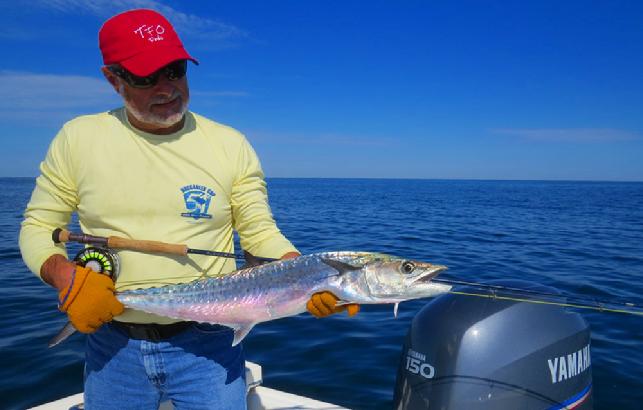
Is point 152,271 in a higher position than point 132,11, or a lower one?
lower

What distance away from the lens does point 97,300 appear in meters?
2.53

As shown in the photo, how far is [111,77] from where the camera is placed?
2.80 m

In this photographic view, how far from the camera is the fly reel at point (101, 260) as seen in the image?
2.72 metres

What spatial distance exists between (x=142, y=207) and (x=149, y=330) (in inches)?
29.7

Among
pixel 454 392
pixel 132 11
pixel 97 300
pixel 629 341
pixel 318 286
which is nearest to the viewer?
pixel 97 300

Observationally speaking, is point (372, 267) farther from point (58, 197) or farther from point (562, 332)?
point (58, 197)

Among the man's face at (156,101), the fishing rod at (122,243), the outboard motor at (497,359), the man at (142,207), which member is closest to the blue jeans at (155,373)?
the man at (142,207)

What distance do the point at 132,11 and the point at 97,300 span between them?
5.58 feet

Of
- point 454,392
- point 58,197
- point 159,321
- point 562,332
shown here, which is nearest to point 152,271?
point 159,321

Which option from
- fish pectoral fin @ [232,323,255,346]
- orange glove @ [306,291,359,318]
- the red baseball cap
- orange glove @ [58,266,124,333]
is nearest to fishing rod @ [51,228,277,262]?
orange glove @ [58,266,124,333]

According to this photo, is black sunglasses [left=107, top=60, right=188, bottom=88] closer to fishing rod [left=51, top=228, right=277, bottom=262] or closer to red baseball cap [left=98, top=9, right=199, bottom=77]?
red baseball cap [left=98, top=9, right=199, bottom=77]

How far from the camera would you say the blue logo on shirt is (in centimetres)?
281

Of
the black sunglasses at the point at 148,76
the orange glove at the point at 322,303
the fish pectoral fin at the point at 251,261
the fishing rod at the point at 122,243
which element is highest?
the black sunglasses at the point at 148,76

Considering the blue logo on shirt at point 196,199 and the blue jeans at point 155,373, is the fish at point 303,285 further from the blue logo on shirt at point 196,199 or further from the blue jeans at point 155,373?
the blue logo on shirt at point 196,199
